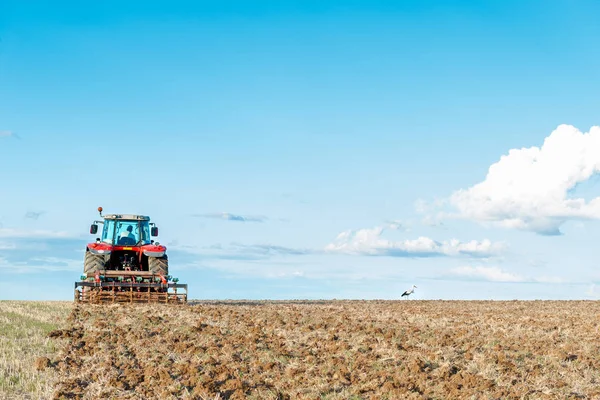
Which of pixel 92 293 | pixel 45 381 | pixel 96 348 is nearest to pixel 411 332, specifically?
pixel 96 348

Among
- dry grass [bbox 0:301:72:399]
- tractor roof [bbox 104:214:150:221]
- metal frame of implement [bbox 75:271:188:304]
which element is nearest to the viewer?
dry grass [bbox 0:301:72:399]

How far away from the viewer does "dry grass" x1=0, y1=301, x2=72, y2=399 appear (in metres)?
9.59

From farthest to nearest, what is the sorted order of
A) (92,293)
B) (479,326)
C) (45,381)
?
(92,293) → (479,326) → (45,381)

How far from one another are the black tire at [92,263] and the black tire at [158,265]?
175 cm

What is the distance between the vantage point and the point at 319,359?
11938mm

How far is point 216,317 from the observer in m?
19.4

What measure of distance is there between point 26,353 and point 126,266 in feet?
46.1

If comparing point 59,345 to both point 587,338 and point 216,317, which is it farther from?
point 587,338

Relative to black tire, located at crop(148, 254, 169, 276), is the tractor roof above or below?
above

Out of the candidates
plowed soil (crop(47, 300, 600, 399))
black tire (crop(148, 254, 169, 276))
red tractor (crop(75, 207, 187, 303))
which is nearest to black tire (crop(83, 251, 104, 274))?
red tractor (crop(75, 207, 187, 303))

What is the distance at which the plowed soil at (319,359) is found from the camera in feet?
31.7

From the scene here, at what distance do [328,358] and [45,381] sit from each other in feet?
14.4

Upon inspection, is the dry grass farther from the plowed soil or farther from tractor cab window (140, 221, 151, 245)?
tractor cab window (140, 221, 151, 245)

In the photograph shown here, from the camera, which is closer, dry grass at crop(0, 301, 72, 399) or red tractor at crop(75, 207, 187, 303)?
dry grass at crop(0, 301, 72, 399)
